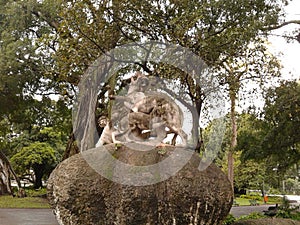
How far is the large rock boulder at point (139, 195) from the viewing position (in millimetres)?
5668

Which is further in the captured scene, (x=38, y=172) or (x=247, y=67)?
(x=38, y=172)

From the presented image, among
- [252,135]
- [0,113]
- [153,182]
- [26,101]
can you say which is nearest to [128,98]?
[153,182]

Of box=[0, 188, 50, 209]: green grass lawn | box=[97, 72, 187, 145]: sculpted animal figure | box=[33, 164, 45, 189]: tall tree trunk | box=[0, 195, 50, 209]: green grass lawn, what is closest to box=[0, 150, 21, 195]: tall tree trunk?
box=[0, 188, 50, 209]: green grass lawn

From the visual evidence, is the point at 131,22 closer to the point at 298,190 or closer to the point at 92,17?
the point at 92,17

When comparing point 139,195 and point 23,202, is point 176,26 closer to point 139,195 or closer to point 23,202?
point 139,195

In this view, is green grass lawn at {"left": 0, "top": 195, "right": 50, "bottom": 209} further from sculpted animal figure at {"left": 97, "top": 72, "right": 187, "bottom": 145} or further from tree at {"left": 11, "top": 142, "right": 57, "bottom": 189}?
sculpted animal figure at {"left": 97, "top": 72, "right": 187, "bottom": 145}

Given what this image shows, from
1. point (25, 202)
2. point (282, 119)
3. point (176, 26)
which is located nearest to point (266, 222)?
point (282, 119)

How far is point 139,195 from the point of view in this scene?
5.67 meters

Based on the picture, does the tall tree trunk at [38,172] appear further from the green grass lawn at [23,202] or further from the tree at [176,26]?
the tree at [176,26]

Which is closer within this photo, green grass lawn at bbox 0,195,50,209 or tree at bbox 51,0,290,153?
tree at bbox 51,0,290,153

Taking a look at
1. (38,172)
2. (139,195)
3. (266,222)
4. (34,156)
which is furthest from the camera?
(38,172)

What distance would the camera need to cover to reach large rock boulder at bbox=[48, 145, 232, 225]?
567cm

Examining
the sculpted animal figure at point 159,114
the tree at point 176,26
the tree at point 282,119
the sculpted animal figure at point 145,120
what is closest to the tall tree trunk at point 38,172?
the tree at point 176,26

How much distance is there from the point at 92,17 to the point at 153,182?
17.2ft
